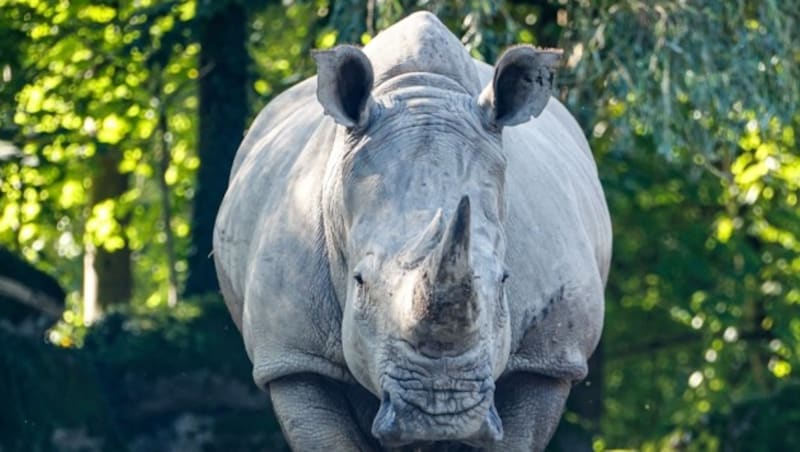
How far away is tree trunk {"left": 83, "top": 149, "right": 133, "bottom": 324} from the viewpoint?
16188 mm

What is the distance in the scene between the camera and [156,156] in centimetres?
1591

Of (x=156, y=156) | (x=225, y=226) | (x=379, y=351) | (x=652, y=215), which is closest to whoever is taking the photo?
(x=379, y=351)

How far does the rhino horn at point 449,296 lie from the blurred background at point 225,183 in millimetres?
4574

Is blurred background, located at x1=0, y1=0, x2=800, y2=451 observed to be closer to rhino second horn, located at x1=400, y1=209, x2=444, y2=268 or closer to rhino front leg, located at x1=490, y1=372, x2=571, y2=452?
rhino front leg, located at x1=490, y1=372, x2=571, y2=452

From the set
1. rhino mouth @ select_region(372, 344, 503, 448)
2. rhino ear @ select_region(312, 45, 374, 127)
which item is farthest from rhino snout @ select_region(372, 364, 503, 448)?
rhino ear @ select_region(312, 45, 374, 127)

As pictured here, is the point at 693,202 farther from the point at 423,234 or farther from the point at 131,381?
the point at 423,234

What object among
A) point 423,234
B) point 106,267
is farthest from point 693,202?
point 423,234

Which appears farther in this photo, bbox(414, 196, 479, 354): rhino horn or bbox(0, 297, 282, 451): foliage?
bbox(0, 297, 282, 451): foliage

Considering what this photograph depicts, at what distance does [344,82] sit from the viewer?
7.30 meters

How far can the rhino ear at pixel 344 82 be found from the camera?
7.22 metres

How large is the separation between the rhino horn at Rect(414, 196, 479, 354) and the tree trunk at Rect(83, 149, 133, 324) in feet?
30.6

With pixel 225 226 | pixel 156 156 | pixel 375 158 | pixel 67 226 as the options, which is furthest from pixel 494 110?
pixel 67 226

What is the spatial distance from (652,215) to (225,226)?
8.66 metres

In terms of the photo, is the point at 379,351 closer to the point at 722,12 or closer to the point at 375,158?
the point at 375,158
